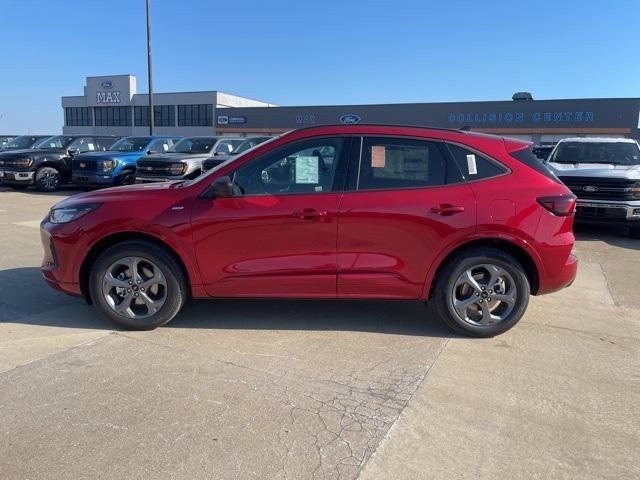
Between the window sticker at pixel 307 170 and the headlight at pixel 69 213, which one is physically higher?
the window sticker at pixel 307 170

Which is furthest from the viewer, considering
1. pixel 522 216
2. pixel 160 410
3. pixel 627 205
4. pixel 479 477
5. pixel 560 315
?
pixel 627 205

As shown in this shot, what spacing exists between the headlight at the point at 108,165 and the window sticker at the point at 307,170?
12395 millimetres

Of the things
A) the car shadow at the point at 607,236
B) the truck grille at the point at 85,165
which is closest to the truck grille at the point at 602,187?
the car shadow at the point at 607,236

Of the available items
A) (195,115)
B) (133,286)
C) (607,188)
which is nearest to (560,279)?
(133,286)

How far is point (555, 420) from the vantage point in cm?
324

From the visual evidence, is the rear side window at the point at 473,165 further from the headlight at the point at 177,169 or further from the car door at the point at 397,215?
the headlight at the point at 177,169

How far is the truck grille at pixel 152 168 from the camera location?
13.7m

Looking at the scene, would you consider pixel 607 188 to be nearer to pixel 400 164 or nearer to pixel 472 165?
pixel 472 165

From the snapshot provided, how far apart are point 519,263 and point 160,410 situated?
316 centimetres

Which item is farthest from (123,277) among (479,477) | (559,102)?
(559,102)

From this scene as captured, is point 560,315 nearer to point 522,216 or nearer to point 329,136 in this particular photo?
point 522,216

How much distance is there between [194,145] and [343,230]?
1212 cm

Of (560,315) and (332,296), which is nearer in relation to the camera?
(332,296)

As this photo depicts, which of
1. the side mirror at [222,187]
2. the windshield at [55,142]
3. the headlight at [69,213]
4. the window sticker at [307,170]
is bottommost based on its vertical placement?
the headlight at [69,213]
